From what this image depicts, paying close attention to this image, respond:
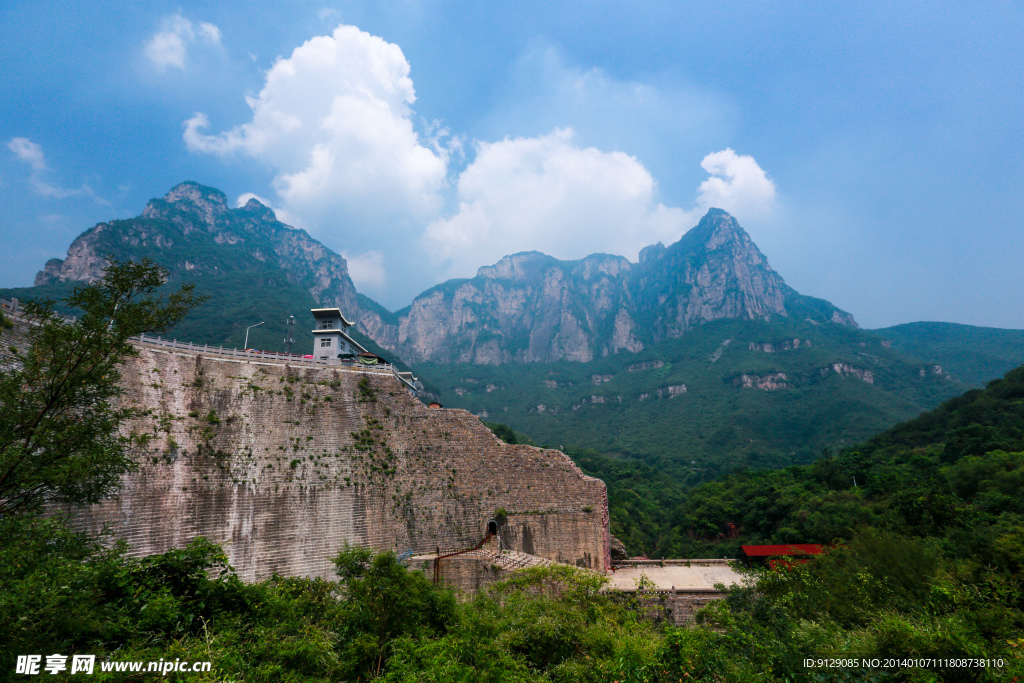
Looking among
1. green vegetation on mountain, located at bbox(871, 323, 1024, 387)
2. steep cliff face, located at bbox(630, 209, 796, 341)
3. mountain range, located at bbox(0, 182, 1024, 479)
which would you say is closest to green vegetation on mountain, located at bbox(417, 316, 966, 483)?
mountain range, located at bbox(0, 182, 1024, 479)

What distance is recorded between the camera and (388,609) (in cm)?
Answer: 1136

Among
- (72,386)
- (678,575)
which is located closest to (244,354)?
(72,386)

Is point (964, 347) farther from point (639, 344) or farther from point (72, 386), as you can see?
point (72, 386)

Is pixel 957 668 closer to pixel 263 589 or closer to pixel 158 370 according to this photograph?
pixel 263 589

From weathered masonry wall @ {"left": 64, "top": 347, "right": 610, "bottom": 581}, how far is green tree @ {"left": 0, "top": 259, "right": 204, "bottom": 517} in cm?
1226

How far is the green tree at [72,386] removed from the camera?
27.6 feet

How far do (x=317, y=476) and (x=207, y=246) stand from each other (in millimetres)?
129692

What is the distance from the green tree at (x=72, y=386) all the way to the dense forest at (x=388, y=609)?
2.0 inches

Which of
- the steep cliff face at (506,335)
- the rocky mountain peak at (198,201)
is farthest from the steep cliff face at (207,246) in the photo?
the steep cliff face at (506,335)

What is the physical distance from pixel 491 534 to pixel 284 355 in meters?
18.9

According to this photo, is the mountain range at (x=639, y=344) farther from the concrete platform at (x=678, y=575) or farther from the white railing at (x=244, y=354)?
the concrete platform at (x=678, y=575)

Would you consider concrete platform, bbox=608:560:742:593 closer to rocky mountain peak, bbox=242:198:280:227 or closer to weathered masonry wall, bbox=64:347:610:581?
weathered masonry wall, bbox=64:347:610:581

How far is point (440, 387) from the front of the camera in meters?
136

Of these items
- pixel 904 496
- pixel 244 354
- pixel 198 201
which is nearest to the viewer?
pixel 904 496
